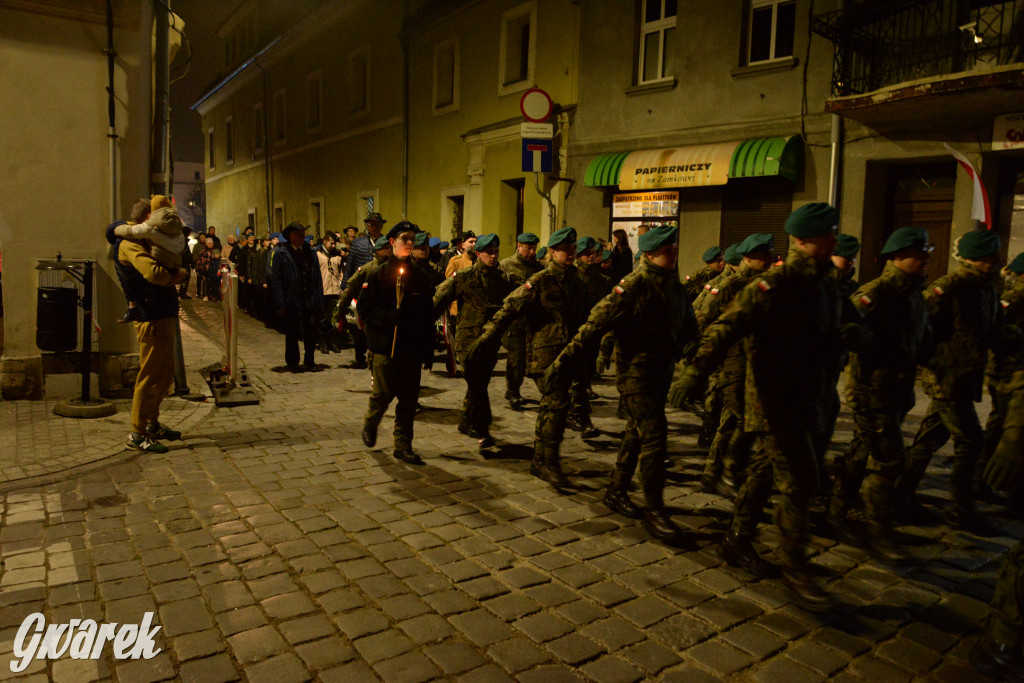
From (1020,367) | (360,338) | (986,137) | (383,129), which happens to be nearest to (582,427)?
(360,338)

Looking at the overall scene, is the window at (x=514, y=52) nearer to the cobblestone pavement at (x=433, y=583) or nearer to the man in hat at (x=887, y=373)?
the cobblestone pavement at (x=433, y=583)

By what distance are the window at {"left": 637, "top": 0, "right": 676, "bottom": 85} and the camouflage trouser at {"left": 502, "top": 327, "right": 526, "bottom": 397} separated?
27.4ft

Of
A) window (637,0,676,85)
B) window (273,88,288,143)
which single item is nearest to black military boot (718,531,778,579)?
window (637,0,676,85)

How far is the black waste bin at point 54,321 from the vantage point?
7.57 m

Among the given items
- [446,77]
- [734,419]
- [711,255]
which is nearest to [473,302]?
[711,255]

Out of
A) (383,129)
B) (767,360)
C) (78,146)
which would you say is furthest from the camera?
(383,129)

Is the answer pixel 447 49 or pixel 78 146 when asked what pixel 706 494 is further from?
pixel 447 49

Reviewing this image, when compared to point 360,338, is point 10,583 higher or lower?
lower

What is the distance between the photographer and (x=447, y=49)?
2025cm

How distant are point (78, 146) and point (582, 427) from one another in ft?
20.6

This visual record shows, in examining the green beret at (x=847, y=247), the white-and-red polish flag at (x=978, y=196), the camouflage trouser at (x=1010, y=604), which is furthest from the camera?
the white-and-red polish flag at (x=978, y=196)

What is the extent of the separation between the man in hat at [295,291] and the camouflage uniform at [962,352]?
8.06 meters

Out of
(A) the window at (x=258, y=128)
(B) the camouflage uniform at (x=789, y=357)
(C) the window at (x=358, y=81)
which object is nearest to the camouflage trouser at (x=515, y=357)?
(B) the camouflage uniform at (x=789, y=357)

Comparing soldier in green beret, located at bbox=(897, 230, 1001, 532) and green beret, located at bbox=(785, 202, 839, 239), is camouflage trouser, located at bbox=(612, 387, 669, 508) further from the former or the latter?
soldier in green beret, located at bbox=(897, 230, 1001, 532)
